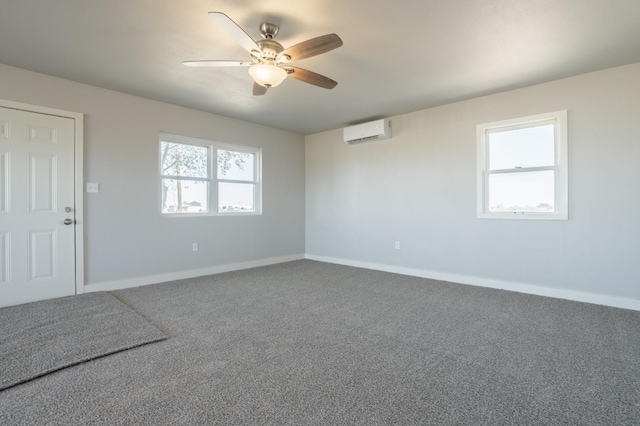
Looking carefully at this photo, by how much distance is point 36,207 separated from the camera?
3.43 meters

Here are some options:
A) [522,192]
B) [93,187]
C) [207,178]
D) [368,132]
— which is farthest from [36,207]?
[522,192]

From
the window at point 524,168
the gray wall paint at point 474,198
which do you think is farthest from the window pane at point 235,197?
the window at point 524,168

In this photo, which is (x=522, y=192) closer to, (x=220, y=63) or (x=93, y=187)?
(x=220, y=63)

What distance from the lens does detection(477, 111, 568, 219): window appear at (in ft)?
11.8

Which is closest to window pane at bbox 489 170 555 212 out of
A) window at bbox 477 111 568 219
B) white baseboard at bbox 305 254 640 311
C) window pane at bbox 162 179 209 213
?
window at bbox 477 111 568 219

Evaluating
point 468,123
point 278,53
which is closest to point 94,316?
point 278,53

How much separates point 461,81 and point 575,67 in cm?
108

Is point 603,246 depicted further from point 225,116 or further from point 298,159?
point 225,116

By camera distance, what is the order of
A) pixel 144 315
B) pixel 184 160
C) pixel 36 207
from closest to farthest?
pixel 144 315 → pixel 36 207 → pixel 184 160

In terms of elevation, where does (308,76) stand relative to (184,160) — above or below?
above

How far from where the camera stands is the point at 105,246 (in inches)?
153

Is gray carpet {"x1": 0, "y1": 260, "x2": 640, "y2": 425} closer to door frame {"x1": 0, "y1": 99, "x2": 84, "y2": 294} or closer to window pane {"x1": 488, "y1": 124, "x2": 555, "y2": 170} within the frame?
door frame {"x1": 0, "y1": 99, "x2": 84, "y2": 294}

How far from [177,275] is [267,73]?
3277 mm

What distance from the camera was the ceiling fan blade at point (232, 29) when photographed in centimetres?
194
